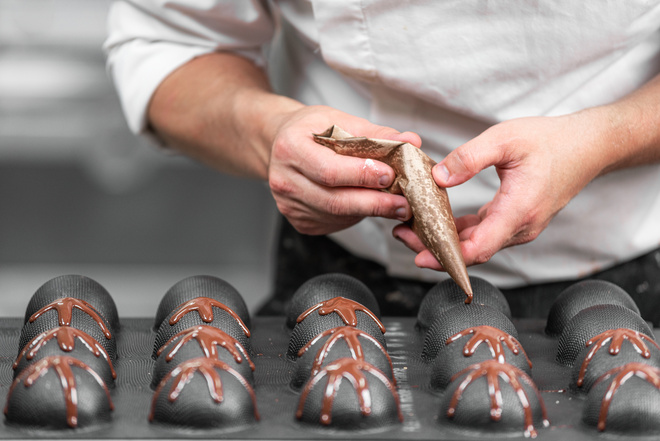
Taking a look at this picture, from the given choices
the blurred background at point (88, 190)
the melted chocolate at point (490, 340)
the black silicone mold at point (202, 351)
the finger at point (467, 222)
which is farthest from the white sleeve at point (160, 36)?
the blurred background at point (88, 190)

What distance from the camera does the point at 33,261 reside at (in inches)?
137

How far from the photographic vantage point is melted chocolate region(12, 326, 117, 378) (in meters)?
0.75

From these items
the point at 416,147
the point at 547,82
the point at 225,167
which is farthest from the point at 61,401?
the point at 547,82

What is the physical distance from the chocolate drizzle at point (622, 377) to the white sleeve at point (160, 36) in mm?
875

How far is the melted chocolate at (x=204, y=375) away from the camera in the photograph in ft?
2.19

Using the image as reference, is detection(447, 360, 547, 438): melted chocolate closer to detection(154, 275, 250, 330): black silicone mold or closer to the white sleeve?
detection(154, 275, 250, 330): black silicone mold

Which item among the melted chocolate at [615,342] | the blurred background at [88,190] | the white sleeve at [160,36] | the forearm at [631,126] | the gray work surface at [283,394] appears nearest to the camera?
the gray work surface at [283,394]

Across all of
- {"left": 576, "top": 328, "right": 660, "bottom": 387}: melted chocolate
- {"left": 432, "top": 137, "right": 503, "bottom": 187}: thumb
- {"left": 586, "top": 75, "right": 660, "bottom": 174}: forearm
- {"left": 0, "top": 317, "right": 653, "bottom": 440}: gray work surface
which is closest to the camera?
{"left": 0, "top": 317, "right": 653, "bottom": 440}: gray work surface

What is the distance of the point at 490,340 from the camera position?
76cm

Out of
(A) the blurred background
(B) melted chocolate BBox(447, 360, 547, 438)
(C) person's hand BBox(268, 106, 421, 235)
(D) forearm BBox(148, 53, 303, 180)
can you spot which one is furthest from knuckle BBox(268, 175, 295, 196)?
(A) the blurred background

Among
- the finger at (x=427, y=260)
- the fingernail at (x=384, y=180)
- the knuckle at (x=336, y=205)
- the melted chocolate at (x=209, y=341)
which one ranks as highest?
the fingernail at (x=384, y=180)

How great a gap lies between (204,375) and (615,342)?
43 centimetres

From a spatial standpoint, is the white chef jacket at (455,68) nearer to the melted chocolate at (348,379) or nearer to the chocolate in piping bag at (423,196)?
the chocolate in piping bag at (423,196)

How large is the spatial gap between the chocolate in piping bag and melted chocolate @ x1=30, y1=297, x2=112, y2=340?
1.19ft
